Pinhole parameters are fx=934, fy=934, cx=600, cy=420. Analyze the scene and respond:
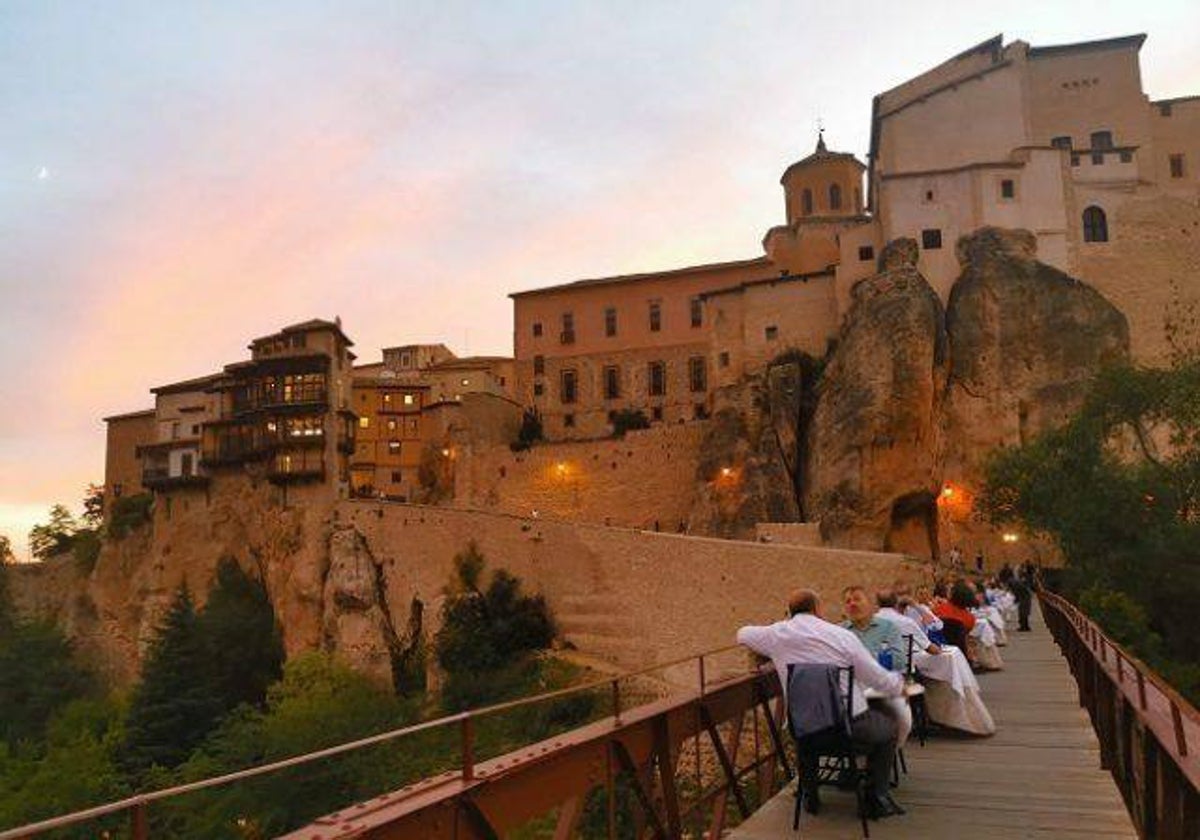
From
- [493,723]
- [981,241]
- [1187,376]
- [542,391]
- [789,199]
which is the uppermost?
[789,199]

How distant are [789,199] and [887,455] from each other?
78.8 ft

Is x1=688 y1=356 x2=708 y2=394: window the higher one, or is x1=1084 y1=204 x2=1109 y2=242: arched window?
x1=1084 y1=204 x2=1109 y2=242: arched window

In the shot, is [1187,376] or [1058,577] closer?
[1187,376]

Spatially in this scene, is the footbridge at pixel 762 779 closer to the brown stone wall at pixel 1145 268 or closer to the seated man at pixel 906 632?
the seated man at pixel 906 632

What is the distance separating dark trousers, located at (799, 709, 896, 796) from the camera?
5.61 metres

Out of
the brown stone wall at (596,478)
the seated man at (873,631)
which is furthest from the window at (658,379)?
the seated man at (873,631)

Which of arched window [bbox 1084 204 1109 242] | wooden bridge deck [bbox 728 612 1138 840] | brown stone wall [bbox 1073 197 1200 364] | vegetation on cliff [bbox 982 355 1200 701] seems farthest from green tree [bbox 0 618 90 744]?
arched window [bbox 1084 204 1109 242]

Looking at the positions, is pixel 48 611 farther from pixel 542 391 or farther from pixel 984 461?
pixel 984 461

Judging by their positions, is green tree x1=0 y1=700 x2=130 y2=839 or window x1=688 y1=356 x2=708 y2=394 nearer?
green tree x1=0 y1=700 x2=130 y2=839

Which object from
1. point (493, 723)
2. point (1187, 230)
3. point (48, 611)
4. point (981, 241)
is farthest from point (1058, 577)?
point (48, 611)

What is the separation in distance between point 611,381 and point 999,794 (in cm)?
5134

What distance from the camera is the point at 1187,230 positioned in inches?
1684

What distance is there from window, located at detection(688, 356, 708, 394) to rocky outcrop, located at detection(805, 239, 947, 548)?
47.9ft

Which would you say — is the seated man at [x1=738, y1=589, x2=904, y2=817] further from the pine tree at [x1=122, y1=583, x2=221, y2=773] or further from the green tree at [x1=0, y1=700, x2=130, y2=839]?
the pine tree at [x1=122, y1=583, x2=221, y2=773]
